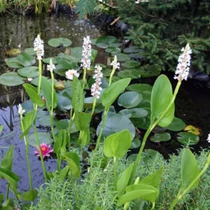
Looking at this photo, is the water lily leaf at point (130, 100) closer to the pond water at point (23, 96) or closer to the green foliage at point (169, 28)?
the pond water at point (23, 96)

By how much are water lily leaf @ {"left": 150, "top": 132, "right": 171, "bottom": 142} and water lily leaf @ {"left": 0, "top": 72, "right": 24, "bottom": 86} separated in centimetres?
94

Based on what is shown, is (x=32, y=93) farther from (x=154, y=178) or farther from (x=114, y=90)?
(x=154, y=178)

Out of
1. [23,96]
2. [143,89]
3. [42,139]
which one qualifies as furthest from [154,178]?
[23,96]

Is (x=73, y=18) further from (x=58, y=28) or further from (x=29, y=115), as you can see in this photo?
(x=29, y=115)

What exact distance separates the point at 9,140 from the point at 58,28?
186 centimetres

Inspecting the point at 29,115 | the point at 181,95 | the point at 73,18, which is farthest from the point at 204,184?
the point at 73,18

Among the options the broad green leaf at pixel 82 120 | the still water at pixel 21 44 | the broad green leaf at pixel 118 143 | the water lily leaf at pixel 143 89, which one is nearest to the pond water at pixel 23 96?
the still water at pixel 21 44

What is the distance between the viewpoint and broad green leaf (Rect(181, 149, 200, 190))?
96cm

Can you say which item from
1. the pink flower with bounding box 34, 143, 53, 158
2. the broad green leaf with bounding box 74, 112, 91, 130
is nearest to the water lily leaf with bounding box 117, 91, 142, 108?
Answer: the pink flower with bounding box 34, 143, 53, 158

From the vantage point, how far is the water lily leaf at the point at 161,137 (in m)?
2.04

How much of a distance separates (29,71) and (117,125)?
3.14ft

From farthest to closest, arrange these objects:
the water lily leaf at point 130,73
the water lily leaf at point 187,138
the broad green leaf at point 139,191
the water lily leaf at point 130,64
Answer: the water lily leaf at point 130,64
the water lily leaf at point 130,73
the water lily leaf at point 187,138
the broad green leaf at point 139,191

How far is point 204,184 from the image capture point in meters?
1.17

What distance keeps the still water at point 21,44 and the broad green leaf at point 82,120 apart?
0.54 meters
